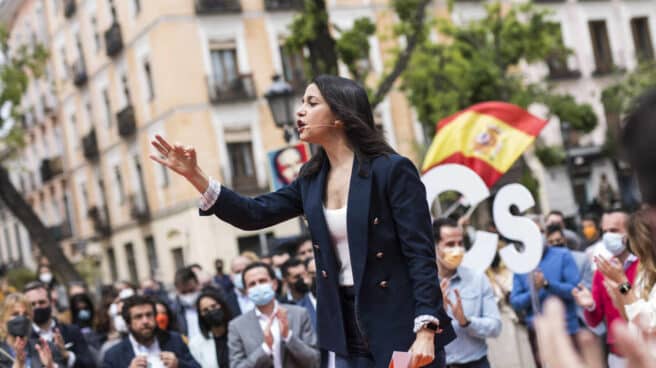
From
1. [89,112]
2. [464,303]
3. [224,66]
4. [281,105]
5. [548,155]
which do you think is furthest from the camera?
[89,112]

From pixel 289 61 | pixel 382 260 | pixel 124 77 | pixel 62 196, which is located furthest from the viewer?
pixel 62 196

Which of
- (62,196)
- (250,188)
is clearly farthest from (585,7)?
(62,196)

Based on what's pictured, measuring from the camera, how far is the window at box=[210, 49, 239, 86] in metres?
32.8

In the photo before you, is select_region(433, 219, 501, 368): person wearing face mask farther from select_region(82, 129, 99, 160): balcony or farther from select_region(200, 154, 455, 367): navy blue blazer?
select_region(82, 129, 99, 160): balcony

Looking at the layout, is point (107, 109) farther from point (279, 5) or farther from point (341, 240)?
point (341, 240)

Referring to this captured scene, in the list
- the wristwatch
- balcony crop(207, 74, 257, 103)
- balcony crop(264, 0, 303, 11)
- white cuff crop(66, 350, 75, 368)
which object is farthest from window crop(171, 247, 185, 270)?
the wristwatch

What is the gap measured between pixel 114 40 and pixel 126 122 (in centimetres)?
286

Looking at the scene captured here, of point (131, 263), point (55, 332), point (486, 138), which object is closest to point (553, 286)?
point (486, 138)

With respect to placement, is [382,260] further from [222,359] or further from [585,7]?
[585,7]

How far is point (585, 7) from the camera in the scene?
1572 inches

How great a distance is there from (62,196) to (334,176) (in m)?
42.8

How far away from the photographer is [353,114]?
14.8ft

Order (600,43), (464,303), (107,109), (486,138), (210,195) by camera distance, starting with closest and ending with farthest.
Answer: (210,195)
(464,303)
(486,138)
(107,109)
(600,43)

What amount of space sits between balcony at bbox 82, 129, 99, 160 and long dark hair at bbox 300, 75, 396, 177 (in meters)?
36.2
